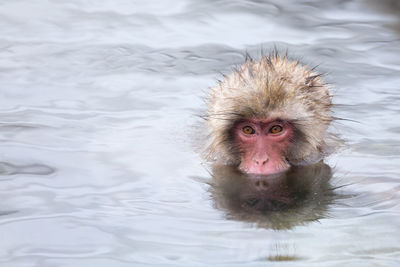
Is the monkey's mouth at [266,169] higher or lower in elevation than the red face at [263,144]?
lower

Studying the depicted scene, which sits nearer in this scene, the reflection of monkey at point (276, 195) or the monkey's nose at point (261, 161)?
the reflection of monkey at point (276, 195)

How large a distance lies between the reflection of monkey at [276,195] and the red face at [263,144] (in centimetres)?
6

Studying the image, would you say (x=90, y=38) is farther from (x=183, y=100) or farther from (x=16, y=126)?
(x=16, y=126)

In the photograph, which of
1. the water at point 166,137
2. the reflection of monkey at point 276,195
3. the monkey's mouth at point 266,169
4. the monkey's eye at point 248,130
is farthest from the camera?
the monkey's eye at point 248,130

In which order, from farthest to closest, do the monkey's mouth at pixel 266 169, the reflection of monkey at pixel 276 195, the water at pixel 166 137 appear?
the monkey's mouth at pixel 266 169
the reflection of monkey at pixel 276 195
the water at pixel 166 137

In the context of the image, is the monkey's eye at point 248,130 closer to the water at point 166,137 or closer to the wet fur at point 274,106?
the wet fur at point 274,106

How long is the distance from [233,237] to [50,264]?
0.96 meters

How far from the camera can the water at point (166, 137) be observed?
14.3ft

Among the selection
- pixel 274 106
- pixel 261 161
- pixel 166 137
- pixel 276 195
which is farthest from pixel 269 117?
pixel 166 137

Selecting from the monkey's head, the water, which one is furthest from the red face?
the water

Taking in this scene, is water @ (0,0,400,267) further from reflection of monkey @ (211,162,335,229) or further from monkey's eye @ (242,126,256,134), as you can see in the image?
monkey's eye @ (242,126,256,134)

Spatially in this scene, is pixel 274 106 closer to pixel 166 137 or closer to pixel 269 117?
pixel 269 117

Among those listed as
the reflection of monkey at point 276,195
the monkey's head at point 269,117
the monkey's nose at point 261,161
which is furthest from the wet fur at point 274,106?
the monkey's nose at point 261,161

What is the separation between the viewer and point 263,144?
5.48m
